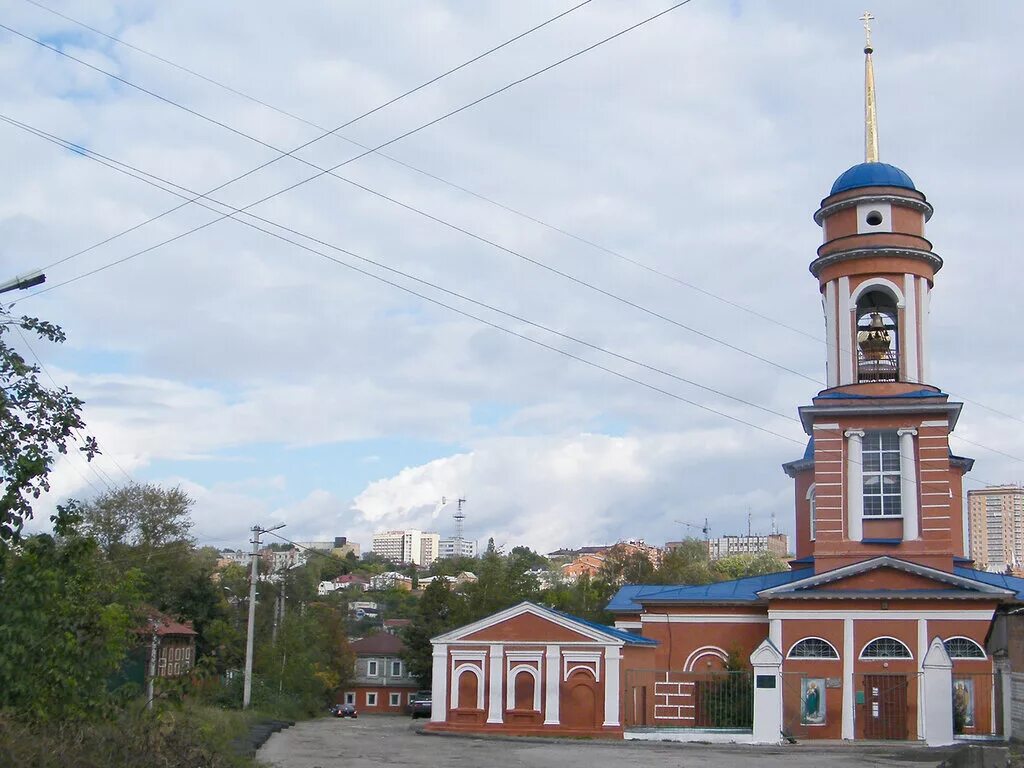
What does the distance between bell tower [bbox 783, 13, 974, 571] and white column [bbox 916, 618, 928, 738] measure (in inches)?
80.1

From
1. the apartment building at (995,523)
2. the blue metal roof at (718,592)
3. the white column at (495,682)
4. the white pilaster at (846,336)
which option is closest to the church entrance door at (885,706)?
the blue metal roof at (718,592)

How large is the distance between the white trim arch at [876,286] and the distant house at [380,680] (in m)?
40.3

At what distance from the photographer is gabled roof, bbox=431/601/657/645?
37.2 meters

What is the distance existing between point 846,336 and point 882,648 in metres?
9.96

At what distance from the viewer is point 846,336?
124 ft

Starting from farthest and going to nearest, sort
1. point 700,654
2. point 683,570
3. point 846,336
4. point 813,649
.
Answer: point 683,570 < point 700,654 < point 846,336 < point 813,649

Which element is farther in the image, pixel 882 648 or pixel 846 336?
pixel 846 336

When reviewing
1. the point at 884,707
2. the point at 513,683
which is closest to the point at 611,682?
the point at 513,683

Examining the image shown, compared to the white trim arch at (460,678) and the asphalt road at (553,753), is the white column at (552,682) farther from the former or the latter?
the asphalt road at (553,753)

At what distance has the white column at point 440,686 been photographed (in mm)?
38406

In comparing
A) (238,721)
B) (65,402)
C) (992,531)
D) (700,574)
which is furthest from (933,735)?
(992,531)

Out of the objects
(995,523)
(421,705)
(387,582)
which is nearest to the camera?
(421,705)

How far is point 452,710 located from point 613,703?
5.47 m

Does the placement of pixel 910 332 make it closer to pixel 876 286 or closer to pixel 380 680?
pixel 876 286
